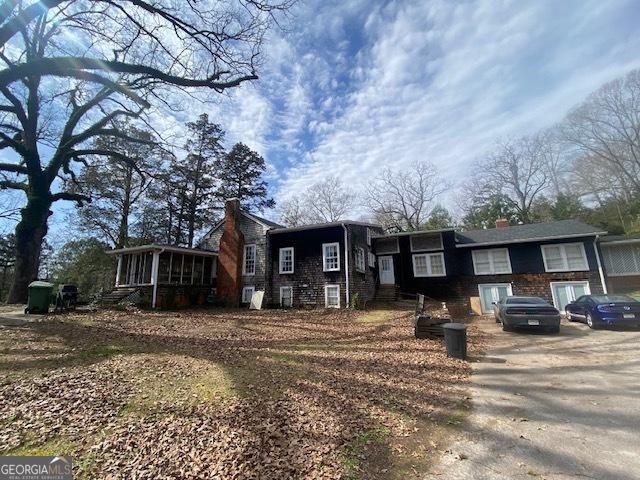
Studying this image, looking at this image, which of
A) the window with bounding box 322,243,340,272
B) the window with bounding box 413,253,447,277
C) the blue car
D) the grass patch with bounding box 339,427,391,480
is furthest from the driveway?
the window with bounding box 413,253,447,277

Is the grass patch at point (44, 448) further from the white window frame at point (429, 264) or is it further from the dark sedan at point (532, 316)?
the white window frame at point (429, 264)

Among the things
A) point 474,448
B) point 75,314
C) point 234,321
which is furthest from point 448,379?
point 75,314

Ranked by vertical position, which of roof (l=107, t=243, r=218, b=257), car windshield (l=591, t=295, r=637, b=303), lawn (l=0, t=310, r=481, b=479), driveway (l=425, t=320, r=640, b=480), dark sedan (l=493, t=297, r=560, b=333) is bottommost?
driveway (l=425, t=320, r=640, b=480)

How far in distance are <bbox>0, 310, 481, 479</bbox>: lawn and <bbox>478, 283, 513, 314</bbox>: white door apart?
40.9ft

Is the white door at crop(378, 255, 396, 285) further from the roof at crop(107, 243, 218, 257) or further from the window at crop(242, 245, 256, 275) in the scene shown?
the roof at crop(107, 243, 218, 257)

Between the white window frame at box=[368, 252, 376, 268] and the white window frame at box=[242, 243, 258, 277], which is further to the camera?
the white window frame at box=[368, 252, 376, 268]

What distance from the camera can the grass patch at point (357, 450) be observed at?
132 inches

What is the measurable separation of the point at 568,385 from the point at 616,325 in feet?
28.1

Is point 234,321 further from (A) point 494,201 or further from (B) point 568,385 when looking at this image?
(A) point 494,201

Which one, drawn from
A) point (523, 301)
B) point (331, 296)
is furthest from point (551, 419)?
point (331, 296)

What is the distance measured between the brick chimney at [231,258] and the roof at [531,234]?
49.3ft

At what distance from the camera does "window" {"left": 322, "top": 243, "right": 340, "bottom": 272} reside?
1902 cm

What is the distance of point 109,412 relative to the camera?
433 cm

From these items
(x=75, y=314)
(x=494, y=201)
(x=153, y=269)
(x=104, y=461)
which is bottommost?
(x=104, y=461)
